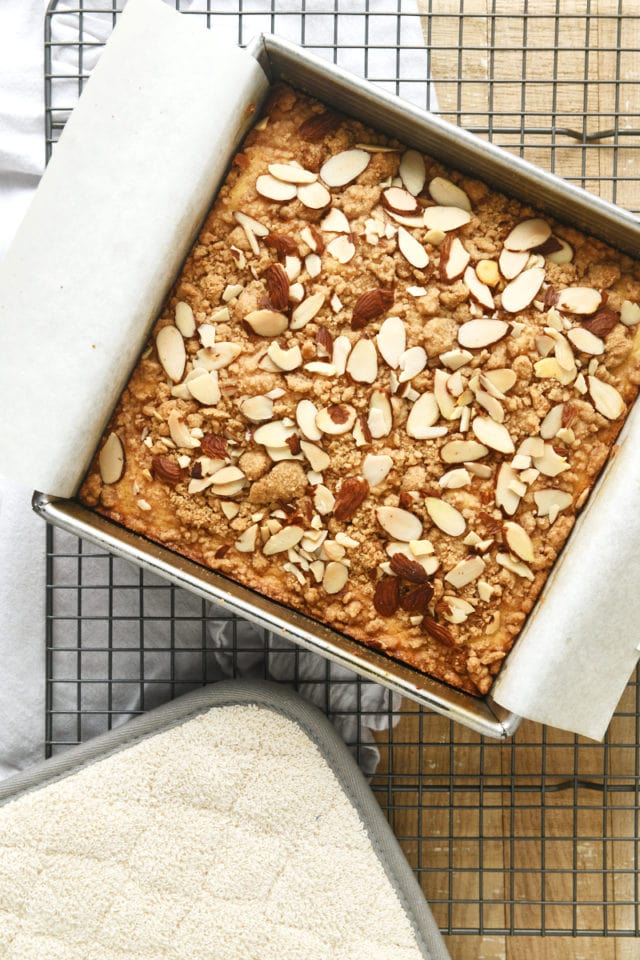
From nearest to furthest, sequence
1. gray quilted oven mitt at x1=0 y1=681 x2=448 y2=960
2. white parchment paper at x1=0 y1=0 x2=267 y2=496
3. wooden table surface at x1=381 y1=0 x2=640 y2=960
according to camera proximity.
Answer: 1. white parchment paper at x1=0 y1=0 x2=267 y2=496
2. gray quilted oven mitt at x1=0 y1=681 x2=448 y2=960
3. wooden table surface at x1=381 y1=0 x2=640 y2=960

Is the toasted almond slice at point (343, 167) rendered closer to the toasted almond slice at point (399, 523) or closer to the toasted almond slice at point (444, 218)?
the toasted almond slice at point (444, 218)

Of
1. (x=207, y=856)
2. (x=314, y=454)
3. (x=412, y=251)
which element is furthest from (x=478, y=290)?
(x=207, y=856)

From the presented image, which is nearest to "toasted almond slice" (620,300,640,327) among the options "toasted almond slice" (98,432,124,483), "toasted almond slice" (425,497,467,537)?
"toasted almond slice" (425,497,467,537)

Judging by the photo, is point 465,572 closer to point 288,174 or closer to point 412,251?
point 412,251

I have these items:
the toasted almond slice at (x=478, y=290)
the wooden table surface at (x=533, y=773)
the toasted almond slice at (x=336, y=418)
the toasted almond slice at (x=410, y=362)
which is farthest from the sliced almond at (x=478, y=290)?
the wooden table surface at (x=533, y=773)

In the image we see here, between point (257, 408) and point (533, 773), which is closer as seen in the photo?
point (257, 408)

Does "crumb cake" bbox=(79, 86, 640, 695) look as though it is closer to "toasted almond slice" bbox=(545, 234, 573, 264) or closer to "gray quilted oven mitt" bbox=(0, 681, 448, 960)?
"toasted almond slice" bbox=(545, 234, 573, 264)
